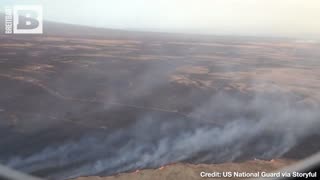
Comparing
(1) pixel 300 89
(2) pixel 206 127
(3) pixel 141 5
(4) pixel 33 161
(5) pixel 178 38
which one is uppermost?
(3) pixel 141 5

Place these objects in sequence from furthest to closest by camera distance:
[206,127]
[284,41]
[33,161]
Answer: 1. [284,41]
2. [206,127]
3. [33,161]

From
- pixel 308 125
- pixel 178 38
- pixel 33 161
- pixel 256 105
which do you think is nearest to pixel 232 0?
pixel 178 38

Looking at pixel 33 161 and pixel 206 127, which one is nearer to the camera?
pixel 33 161

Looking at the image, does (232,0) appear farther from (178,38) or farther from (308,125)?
(308,125)

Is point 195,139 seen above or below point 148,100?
below
